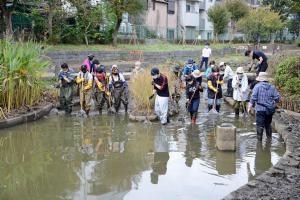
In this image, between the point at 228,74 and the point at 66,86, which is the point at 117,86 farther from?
the point at 228,74

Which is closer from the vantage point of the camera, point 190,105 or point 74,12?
point 190,105

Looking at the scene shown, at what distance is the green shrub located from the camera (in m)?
13.5

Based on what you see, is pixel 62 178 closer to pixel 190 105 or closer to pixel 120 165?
pixel 120 165

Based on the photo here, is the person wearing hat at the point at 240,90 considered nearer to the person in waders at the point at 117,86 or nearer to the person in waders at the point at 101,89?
the person in waders at the point at 117,86

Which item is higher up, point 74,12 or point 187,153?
point 74,12

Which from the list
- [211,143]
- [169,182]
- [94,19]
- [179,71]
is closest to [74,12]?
[94,19]

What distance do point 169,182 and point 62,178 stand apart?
1850 mm

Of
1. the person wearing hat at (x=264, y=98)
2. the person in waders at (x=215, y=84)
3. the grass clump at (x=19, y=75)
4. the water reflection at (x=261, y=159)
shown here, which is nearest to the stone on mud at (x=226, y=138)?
the water reflection at (x=261, y=159)

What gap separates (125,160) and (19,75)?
16.5 ft

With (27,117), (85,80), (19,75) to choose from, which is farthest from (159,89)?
(19,75)

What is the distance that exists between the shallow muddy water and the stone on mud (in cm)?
15

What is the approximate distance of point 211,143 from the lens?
A: 10.2m

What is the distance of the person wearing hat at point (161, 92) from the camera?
11.8 meters

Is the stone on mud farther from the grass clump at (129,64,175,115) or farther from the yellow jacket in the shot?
the yellow jacket
